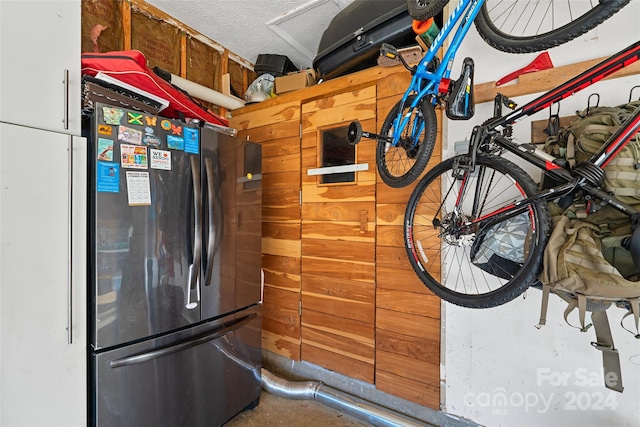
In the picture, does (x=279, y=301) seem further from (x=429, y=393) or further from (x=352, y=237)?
(x=429, y=393)

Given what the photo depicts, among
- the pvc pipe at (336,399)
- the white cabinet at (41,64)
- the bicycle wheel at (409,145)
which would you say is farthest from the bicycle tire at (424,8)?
the pvc pipe at (336,399)

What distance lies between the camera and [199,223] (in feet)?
4.91

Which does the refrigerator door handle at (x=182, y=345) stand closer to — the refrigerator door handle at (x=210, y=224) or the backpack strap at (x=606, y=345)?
the refrigerator door handle at (x=210, y=224)

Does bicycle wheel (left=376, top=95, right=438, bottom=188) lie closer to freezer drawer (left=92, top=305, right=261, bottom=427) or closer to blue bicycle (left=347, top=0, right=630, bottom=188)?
blue bicycle (left=347, top=0, right=630, bottom=188)

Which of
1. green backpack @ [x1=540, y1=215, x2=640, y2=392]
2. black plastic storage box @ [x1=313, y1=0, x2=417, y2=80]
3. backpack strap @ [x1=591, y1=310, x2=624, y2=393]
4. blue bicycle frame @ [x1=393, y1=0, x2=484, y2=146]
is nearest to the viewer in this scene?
green backpack @ [x1=540, y1=215, x2=640, y2=392]

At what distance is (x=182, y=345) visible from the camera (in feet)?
4.72

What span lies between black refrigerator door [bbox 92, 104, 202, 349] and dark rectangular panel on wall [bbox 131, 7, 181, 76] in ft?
3.53

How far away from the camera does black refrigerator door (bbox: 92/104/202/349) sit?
1.21 meters

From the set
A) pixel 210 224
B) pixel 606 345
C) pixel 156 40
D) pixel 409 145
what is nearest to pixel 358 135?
pixel 409 145

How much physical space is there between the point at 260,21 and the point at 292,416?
283 centimetres

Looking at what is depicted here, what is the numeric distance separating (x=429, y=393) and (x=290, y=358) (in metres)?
1.05

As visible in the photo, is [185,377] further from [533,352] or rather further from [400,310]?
[533,352]

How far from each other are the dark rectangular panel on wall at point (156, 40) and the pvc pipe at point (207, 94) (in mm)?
157

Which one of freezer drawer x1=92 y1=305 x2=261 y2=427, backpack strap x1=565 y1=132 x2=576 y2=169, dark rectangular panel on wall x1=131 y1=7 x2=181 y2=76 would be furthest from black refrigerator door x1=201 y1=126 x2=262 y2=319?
backpack strap x1=565 y1=132 x2=576 y2=169
